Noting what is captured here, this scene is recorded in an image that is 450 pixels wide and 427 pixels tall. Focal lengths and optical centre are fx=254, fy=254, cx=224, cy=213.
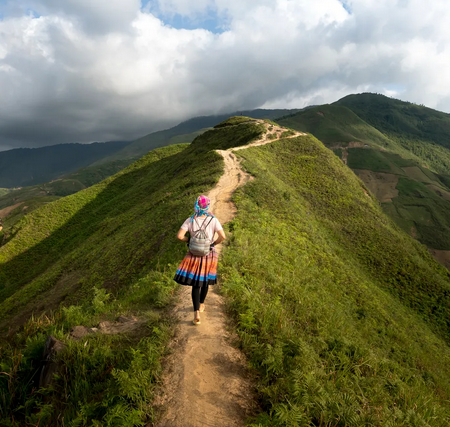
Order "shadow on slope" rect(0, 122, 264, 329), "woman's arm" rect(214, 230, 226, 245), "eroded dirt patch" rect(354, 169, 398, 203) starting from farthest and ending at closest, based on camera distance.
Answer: "eroded dirt patch" rect(354, 169, 398, 203)
"shadow on slope" rect(0, 122, 264, 329)
"woman's arm" rect(214, 230, 226, 245)

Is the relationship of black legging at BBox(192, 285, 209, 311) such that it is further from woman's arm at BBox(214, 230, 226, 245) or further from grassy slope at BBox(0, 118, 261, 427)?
woman's arm at BBox(214, 230, 226, 245)

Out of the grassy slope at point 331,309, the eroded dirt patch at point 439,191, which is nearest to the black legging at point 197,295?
the grassy slope at point 331,309

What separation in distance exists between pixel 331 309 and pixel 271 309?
16.9ft

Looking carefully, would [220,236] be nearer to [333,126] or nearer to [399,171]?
[399,171]

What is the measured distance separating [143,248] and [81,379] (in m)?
12.9

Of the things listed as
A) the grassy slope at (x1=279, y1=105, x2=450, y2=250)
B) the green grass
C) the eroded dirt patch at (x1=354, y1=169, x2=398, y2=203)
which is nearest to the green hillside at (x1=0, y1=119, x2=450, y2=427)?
the grassy slope at (x1=279, y1=105, x2=450, y2=250)

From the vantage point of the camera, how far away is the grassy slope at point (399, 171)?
258 feet

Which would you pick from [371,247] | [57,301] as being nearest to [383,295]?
[371,247]

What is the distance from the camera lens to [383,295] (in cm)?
2147

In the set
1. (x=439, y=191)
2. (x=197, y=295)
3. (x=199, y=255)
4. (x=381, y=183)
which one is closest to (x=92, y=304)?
(x=197, y=295)

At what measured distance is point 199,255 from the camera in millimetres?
6523

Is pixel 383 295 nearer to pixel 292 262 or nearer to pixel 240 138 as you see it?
pixel 292 262

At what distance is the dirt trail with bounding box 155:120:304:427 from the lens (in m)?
4.39

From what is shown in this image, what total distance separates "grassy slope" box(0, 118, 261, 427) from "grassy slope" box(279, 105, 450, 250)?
7682 centimetres
